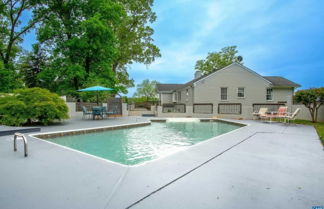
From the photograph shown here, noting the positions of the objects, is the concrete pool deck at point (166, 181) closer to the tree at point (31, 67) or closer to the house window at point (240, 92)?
the house window at point (240, 92)

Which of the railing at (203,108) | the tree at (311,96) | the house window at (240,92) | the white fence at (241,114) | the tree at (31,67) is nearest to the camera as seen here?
the tree at (311,96)

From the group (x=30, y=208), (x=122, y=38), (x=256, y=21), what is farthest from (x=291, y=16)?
(x=30, y=208)

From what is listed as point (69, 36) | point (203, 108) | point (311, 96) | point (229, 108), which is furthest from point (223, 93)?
point (69, 36)

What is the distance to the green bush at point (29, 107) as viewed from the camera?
727 centimetres

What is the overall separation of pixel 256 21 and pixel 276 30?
3055 millimetres

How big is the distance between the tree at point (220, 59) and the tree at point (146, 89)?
1435 cm

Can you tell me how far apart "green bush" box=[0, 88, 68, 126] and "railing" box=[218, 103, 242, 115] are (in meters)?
11.9

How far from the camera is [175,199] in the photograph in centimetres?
192

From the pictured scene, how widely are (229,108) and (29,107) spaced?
1379cm

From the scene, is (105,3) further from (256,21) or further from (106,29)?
(256,21)

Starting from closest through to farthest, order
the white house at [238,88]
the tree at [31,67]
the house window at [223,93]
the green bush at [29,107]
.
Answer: the green bush at [29,107]
the white house at [238,88]
the house window at [223,93]
the tree at [31,67]

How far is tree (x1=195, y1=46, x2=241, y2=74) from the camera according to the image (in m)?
30.5

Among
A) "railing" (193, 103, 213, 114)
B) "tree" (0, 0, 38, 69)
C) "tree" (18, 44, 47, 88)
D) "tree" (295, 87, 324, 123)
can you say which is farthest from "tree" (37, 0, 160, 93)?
"tree" (295, 87, 324, 123)

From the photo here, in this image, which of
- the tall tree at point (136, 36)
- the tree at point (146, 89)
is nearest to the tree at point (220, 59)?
the tall tree at point (136, 36)
